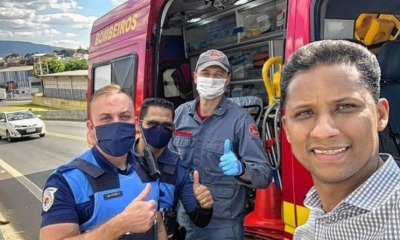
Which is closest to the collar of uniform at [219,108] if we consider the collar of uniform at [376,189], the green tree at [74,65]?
the collar of uniform at [376,189]

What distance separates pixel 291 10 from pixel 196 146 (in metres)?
0.96

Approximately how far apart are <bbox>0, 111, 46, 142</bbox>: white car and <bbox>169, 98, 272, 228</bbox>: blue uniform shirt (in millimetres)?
15632

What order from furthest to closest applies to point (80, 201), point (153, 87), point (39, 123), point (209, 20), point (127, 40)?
1. point (39, 123)
2. point (209, 20)
3. point (127, 40)
4. point (153, 87)
5. point (80, 201)

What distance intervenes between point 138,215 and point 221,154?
0.88m

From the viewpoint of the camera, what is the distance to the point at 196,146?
2.42 m

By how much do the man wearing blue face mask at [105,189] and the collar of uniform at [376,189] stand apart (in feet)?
2.93

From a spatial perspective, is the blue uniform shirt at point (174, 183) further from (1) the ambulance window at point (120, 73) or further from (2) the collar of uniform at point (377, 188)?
(1) the ambulance window at point (120, 73)

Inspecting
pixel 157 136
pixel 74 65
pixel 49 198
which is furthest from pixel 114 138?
pixel 74 65

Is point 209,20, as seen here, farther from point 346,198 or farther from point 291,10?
point 346,198

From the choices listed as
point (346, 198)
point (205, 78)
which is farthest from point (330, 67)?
point (205, 78)

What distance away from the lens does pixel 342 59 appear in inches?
37.9

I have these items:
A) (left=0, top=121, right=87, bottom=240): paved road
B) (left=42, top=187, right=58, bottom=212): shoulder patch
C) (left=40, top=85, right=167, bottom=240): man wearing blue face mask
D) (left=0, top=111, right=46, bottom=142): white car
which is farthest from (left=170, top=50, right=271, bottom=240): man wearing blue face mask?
(left=0, top=111, right=46, bottom=142): white car

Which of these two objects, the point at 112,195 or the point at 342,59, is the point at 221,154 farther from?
the point at 342,59

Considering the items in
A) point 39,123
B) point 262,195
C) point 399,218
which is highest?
point 399,218
